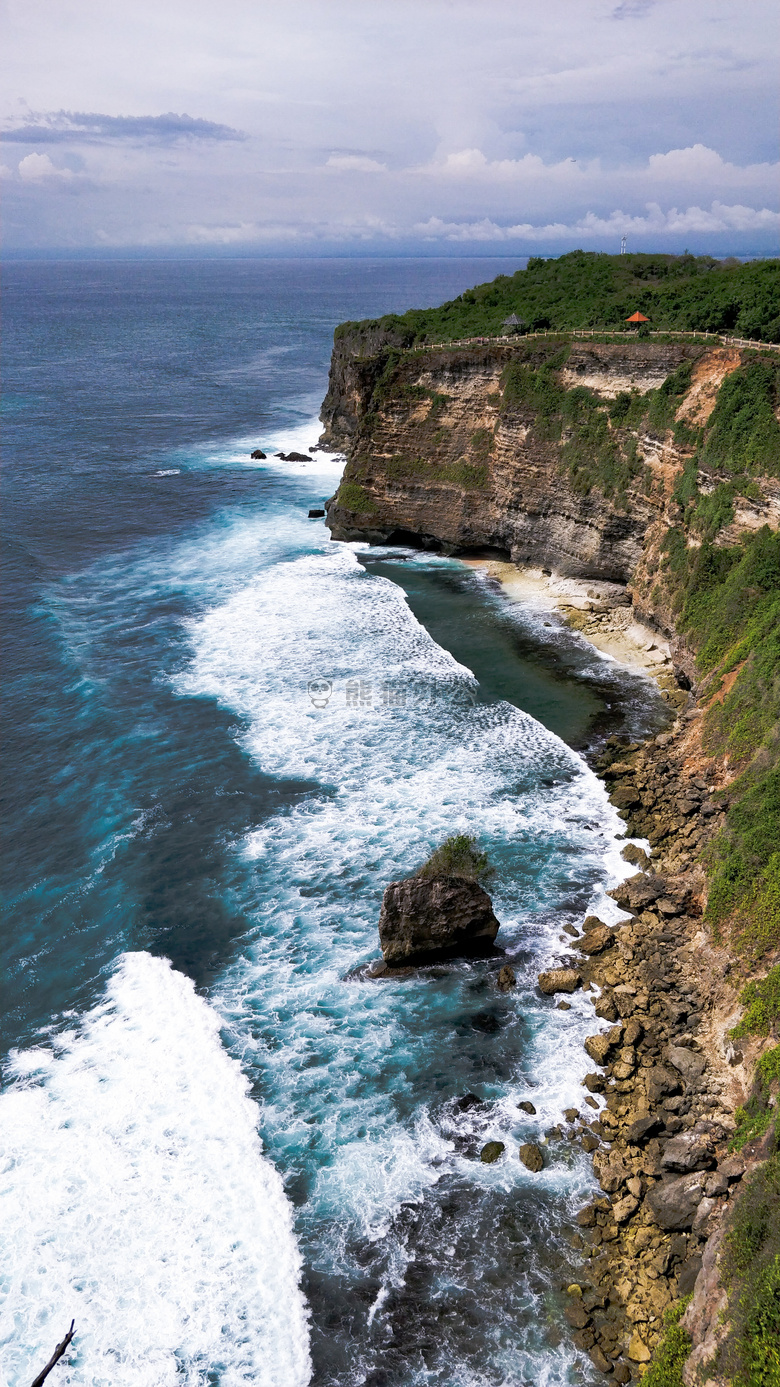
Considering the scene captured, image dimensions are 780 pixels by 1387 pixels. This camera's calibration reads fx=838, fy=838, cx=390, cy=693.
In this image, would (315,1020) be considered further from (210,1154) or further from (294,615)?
(294,615)

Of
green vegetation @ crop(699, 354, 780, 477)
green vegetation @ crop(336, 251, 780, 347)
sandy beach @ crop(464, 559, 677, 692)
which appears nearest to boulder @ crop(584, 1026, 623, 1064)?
sandy beach @ crop(464, 559, 677, 692)

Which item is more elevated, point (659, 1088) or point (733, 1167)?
point (733, 1167)

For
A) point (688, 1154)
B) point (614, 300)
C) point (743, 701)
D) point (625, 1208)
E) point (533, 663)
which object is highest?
point (614, 300)

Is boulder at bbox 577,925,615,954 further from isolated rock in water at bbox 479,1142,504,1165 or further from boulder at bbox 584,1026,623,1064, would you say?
isolated rock in water at bbox 479,1142,504,1165

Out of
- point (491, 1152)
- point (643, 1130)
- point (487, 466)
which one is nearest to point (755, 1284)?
point (643, 1130)

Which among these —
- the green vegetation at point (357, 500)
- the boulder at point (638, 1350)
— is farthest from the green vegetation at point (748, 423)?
the boulder at point (638, 1350)

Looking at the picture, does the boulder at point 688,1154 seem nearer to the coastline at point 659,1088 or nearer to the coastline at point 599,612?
the coastline at point 659,1088

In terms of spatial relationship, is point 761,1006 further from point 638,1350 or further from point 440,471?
→ point 440,471
